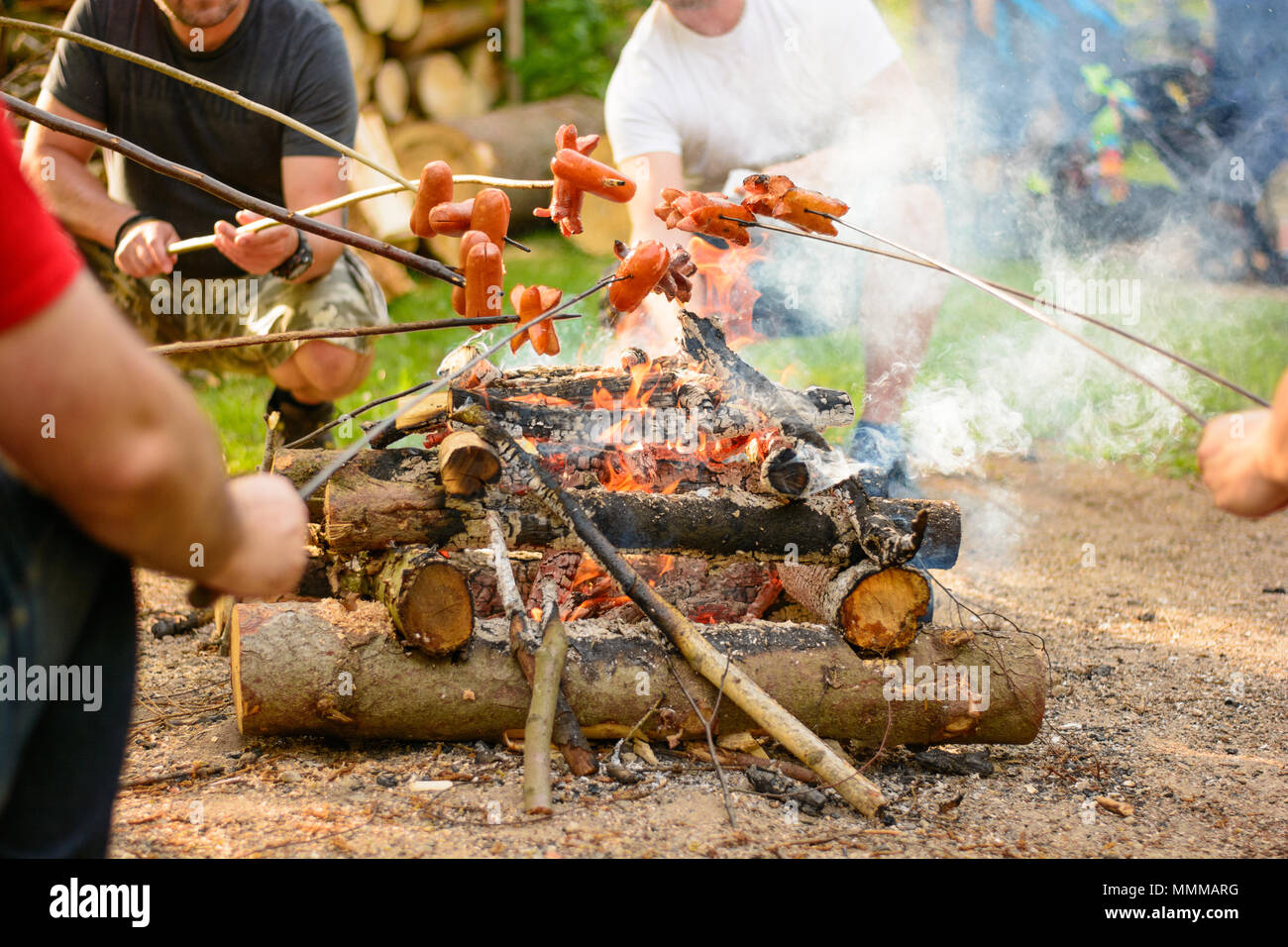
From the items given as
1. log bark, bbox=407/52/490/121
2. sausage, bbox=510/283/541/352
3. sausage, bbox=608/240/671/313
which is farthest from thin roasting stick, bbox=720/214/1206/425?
log bark, bbox=407/52/490/121

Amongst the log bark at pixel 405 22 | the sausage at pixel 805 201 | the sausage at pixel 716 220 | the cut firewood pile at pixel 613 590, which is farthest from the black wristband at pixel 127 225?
the log bark at pixel 405 22

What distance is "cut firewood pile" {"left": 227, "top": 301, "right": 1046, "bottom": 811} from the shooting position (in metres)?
2.55

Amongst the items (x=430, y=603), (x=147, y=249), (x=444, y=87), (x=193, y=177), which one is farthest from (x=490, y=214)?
(x=444, y=87)

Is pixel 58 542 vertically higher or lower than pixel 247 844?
higher

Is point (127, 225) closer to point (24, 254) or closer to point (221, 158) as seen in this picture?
point (221, 158)

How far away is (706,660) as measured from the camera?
2576mm

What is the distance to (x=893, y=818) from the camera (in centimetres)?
241

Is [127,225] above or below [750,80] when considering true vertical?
below

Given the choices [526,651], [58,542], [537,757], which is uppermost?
[58,542]

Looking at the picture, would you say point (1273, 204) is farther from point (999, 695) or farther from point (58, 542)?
point (58, 542)

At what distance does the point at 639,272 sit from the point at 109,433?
1850 mm

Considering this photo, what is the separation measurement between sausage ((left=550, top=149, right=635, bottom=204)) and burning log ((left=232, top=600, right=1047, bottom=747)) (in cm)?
115

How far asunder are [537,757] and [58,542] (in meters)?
1.33
